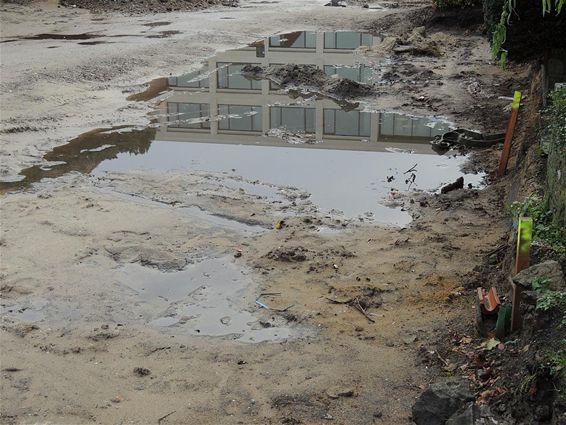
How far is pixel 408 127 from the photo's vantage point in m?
15.5

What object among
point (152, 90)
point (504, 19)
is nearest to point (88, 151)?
point (152, 90)

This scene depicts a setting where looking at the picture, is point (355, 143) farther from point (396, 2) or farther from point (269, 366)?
point (396, 2)

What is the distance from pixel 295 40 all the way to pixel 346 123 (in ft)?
34.5

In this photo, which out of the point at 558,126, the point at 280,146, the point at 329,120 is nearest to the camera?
the point at 558,126

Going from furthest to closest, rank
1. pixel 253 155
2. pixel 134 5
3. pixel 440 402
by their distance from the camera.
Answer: pixel 134 5, pixel 253 155, pixel 440 402

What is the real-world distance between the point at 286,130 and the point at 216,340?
8401 mm

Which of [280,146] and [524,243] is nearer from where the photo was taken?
[524,243]

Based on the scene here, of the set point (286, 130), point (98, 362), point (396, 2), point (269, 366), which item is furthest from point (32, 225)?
point (396, 2)

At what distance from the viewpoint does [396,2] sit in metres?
34.9

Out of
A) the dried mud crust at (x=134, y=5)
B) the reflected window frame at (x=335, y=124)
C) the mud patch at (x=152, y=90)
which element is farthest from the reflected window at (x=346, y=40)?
the dried mud crust at (x=134, y=5)

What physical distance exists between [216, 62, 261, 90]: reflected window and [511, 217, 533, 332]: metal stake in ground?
42.7 feet

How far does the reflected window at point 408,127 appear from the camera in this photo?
15125mm

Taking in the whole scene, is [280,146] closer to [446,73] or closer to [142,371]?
[446,73]

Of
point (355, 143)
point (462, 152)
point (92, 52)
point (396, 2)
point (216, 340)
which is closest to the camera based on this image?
point (216, 340)
